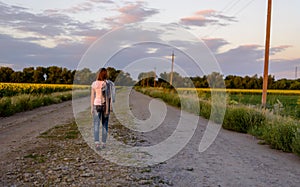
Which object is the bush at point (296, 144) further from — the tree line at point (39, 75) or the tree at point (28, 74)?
the tree at point (28, 74)

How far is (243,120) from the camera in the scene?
48.5ft

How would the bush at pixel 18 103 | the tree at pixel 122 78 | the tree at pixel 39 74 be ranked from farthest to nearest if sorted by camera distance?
the tree at pixel 39 74, the tree at pixel 122 78, the bush at pixel 18 103

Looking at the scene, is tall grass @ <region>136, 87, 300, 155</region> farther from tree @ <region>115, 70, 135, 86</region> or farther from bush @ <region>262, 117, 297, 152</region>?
tree @ <region>115, 70, 135, 86</region>

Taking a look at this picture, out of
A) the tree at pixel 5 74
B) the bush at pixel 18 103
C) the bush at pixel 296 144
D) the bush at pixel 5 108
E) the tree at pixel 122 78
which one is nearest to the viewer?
the bush at pixel 296 144

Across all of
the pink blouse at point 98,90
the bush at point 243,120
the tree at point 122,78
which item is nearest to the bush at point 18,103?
the tree at point 122,78

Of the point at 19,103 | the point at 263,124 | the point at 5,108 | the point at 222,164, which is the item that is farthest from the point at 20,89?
the point at 222,164

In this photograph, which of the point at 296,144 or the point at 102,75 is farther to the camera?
the point at 296,144

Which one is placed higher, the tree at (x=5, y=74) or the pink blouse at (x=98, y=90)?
the tree at (x=5, y=74)

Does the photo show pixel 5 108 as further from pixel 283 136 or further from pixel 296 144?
pixel 296 144

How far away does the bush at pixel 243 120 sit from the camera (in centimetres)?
1438

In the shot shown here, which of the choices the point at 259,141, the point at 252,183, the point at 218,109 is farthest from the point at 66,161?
the point at 218,109

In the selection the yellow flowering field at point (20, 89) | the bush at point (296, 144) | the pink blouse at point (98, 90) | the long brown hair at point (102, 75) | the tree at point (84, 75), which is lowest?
the bush at point (296, 144)

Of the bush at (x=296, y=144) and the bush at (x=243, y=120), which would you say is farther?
the bush at (x=243, y=120)

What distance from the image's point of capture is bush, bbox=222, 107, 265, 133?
1438 cm
